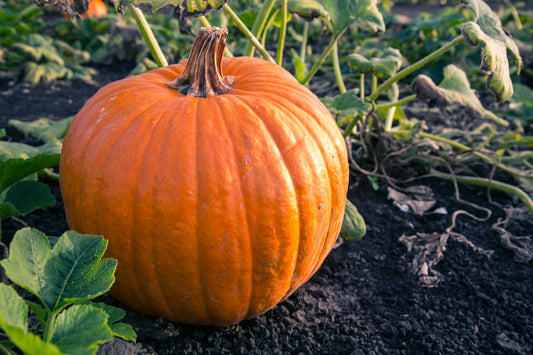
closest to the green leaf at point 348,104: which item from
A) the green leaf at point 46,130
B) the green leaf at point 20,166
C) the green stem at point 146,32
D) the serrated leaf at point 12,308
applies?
the green stem at point 146,32

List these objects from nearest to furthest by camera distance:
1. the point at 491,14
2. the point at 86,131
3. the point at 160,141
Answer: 1. the point at 160,141
2. the point at 86,131
3. the point at 491,14

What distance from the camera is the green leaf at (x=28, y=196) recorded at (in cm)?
170

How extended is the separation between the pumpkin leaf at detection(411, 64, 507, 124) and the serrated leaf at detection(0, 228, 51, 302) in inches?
62.7

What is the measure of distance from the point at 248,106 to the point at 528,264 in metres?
1.54

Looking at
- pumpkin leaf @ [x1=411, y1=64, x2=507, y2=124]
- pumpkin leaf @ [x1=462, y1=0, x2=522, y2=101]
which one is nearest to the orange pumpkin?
pumpkin leaf @ [x1=411, y1=64, x2=507, y2=124]

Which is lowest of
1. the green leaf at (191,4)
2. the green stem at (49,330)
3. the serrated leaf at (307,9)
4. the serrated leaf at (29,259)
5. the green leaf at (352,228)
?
the green leaf at (352,228)

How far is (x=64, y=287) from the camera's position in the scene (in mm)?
1077

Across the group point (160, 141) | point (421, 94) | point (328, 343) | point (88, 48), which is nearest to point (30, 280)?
point (160, 141)

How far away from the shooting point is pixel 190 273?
4.29 ft

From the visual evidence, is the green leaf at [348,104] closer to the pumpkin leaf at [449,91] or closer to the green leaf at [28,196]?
the pumpkin leaf at [449,91]

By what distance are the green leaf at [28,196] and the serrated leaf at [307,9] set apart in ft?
4.15

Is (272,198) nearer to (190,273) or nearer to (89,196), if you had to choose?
(190,273)

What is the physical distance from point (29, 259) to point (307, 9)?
146 centimetres

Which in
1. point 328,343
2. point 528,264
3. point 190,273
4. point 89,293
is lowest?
point 528,264
